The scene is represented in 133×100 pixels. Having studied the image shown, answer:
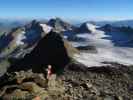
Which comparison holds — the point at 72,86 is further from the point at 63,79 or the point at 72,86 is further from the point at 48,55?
the point at 48,55

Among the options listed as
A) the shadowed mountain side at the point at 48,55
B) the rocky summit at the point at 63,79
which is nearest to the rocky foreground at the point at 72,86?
the rocky summit at the point at 63,79

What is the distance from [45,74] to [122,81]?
1585 cm

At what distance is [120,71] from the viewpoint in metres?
66.1

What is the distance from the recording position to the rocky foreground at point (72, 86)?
1686 inches

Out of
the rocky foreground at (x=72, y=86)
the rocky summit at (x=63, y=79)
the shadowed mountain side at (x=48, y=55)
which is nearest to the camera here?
the rocky foreground at (x=72, y=86)

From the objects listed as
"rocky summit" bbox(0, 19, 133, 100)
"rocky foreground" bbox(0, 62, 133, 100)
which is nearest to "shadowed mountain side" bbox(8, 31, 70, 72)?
"rocky summit" bbox(0, 19, 133, 100)

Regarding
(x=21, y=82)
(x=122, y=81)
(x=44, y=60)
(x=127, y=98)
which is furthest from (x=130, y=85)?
(x=44, y=60)

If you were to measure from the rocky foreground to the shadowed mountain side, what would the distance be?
554 inches

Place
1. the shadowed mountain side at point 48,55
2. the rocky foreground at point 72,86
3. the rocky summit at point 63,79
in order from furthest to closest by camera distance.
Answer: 1. the shadowed mountain side at point 48,55
2. the rocky summit at point 63,79
3. the rocky foreground at point 72,86

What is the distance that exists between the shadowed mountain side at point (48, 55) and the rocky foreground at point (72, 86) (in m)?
14.1

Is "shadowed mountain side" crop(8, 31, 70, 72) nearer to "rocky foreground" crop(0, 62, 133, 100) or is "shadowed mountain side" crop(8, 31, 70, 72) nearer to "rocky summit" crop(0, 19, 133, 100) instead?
"rocky summit" crop(0, 19, 133, 100)

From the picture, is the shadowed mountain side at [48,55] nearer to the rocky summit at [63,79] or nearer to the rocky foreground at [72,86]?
the rocky summit at [63,79]

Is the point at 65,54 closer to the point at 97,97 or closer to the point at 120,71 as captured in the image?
the point at 120,71

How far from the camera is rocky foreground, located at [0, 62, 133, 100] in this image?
4281 cm
